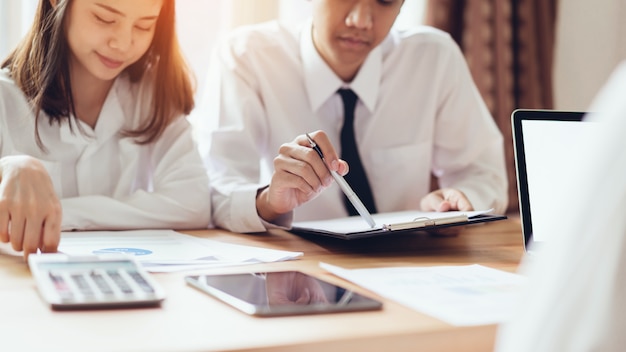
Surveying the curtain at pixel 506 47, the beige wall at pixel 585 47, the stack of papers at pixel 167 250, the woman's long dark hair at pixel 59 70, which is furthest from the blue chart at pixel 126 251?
the beige wall at pixel 585 47

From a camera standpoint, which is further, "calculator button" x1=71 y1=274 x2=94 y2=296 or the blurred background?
the blurred background

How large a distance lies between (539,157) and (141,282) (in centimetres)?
67

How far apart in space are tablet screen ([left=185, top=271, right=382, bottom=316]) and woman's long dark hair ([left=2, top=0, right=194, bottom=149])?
0.67 meters

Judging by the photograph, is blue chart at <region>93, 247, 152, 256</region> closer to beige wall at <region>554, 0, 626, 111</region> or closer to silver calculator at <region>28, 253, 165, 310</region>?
silver calculator at <region>28, 253, 165, 310</region>

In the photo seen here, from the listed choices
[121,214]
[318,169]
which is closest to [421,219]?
[318,169]

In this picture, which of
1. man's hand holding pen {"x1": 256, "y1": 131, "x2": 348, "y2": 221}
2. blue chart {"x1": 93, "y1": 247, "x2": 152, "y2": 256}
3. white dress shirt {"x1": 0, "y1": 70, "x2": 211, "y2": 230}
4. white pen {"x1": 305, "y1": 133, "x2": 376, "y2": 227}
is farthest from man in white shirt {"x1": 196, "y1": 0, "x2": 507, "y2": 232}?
blue chart {"x1": 93, "y1": 247, "x2": 152, "y2": 256}

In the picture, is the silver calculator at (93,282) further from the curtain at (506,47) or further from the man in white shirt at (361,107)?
the curtain at (506,47)

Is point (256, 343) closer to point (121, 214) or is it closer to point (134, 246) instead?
point (134, 246)

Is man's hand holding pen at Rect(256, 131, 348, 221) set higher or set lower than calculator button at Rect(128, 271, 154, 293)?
higher

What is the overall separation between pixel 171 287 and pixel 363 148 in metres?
1.02

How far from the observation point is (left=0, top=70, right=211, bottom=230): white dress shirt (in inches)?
55.0

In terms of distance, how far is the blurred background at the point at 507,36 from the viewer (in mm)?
2143

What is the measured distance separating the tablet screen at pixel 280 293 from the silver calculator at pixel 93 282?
7 centimetres

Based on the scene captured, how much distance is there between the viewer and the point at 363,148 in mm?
1854
